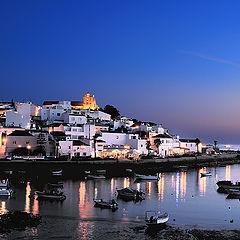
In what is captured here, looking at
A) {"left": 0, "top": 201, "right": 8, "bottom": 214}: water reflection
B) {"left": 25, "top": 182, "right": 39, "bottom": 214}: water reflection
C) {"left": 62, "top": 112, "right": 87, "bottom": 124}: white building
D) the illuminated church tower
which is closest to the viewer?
{"left": 0, "top": 201, "right": 8, "bottom": 214}: water reflection

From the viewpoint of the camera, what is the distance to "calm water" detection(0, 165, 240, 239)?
23.6m

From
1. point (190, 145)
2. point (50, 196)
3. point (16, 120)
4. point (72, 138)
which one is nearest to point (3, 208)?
point (50, 196)

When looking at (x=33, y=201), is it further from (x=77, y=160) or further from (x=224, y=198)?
(x=77, y=160)

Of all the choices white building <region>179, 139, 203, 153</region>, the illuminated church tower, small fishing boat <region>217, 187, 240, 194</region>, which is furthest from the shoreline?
the illuminated church tower

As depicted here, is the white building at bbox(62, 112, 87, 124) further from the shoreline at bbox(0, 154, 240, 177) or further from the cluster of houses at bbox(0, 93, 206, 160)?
the shoreline at bbox(0, 154, 240, 177)

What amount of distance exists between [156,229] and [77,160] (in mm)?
39169

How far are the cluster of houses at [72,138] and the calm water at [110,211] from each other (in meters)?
19.9

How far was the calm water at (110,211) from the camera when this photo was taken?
928 inches

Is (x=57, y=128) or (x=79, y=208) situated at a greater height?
(x=57, y=128)

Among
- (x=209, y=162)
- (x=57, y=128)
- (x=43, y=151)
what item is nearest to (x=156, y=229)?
(x=43, y=151)

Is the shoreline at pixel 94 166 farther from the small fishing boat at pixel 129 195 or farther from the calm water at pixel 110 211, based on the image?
the small fishing boat at pixel 129 195

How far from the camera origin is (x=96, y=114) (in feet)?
347

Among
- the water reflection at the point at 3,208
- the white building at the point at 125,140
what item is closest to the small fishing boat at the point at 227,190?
the water reflection at the point at 3,208

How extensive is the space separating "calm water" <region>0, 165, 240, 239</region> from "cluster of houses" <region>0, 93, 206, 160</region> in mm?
19906
